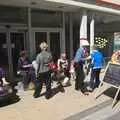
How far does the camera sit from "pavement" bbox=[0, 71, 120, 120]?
7.69 metres

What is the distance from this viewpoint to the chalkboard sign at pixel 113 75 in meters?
8.91

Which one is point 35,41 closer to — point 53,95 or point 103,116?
point 53,95

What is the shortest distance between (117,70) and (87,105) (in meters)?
1.33

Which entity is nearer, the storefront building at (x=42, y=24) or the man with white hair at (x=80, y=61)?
the man with white hair at (x=80, y=61)

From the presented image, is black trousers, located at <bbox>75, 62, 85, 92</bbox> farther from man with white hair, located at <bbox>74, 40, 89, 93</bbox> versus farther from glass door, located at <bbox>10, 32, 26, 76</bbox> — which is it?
glass door, located at <bbox>10, 32, 26, 76</bbox>

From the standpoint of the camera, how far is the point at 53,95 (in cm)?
981

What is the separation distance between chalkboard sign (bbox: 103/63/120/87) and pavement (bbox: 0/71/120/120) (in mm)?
557

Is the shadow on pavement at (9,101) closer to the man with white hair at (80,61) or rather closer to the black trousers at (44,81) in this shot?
the black trousers at (44,81)

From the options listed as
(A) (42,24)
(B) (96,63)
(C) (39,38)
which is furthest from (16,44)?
(B) (96,63)

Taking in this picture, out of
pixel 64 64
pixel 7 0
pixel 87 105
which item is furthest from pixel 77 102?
pixel 7 0

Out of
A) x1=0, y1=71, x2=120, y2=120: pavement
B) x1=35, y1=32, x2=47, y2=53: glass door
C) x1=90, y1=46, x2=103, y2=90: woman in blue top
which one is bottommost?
x1=0, y1=71, x2=120, y2=120: pavement

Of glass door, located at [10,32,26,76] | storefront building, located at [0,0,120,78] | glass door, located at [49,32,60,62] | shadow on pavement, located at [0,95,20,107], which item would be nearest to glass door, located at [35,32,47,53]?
storefront building, located at [0,0,120,78]

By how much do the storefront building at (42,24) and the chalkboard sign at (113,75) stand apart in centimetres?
342

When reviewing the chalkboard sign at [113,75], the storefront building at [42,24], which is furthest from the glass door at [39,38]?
the chalkboard sign at [113,75]
